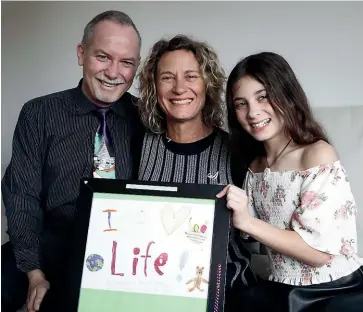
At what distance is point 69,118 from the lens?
1.57m

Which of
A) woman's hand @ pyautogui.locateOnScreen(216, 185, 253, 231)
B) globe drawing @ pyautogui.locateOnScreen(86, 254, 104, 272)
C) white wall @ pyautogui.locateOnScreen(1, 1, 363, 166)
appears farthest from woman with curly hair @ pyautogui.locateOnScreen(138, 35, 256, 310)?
white wall @ pyautogui.locateOnScreen(1, 1, 363, 166)

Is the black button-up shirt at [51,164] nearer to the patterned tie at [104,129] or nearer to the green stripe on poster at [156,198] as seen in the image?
the patterned tie at [104,129]

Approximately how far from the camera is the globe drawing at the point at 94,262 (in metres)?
1.14

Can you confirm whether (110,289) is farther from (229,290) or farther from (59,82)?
(59,82)

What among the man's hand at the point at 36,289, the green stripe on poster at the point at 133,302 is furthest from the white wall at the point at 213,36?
the green stripe on poster at the point at 133,302

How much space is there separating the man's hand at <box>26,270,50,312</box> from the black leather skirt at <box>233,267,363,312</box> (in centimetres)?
51

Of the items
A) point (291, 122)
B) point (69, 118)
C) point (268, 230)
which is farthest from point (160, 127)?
point (268, 230)

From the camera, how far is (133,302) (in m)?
1.11

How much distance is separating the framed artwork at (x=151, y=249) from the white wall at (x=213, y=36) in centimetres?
105

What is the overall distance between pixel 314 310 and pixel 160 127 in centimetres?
71

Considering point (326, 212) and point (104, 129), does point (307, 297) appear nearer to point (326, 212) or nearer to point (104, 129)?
point (326, 212)

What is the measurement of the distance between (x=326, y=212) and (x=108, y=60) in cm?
85

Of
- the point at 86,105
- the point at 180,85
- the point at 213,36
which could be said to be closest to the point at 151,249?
the point at 180,85

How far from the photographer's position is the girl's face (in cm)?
130
